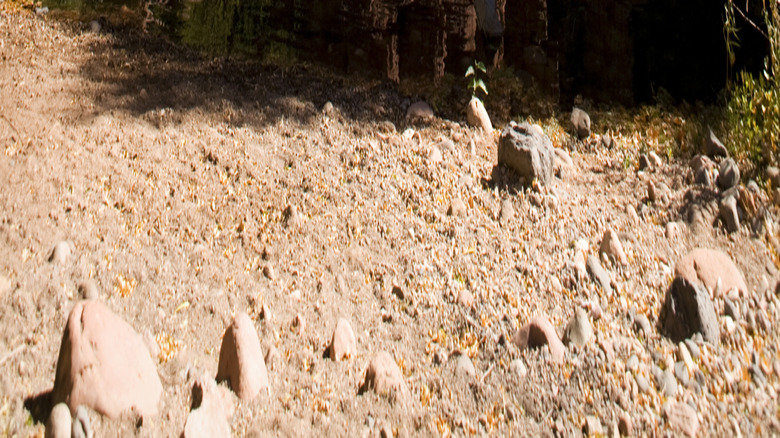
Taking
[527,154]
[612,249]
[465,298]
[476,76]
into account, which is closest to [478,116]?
[476,76]

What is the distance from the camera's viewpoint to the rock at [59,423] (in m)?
1.73

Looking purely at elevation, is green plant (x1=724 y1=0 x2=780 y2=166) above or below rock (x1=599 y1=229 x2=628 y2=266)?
above

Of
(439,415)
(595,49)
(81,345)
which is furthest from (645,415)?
(595,49)

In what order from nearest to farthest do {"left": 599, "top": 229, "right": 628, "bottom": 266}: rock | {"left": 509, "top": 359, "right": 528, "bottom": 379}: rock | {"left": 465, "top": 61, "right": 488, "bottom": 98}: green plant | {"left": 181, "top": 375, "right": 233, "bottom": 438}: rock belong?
{"left": 181, "top": 375, "right": 233, "bottom": 438}: rock, {"left": 509, "top": 359, "right": 528, "bottom": 379}: rock, {"left": 599, "top": 229, "right": 628, "bottom": 266}: rock, {"left": 465, "top": 61, "right": 488, "bottom": 98}: green plant

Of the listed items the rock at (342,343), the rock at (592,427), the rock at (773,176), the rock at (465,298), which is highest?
the rock at (773,176)

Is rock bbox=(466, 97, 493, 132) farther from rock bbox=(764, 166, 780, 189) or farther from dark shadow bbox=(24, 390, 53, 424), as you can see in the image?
dark shadow bbox=(24, 390, 53, 424)

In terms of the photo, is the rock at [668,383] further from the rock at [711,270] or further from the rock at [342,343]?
the rock at [342,343]

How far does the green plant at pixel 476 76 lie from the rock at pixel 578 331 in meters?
1.90

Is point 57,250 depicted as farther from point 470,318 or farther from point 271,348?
point 470,318

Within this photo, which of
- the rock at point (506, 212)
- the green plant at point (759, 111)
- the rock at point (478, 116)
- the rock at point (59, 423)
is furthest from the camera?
the rock at point (478, 116)

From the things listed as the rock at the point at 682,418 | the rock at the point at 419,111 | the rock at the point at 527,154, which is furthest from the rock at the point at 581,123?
the rock at the point at 682,418

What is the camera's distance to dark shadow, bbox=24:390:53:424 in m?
1.81

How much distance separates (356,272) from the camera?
2680mm

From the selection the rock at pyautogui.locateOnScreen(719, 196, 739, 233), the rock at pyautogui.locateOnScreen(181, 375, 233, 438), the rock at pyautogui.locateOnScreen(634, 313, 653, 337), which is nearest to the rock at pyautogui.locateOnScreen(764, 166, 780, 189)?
the rock at pyautogui.locateOnScreen(719, 196, 739, 233)
